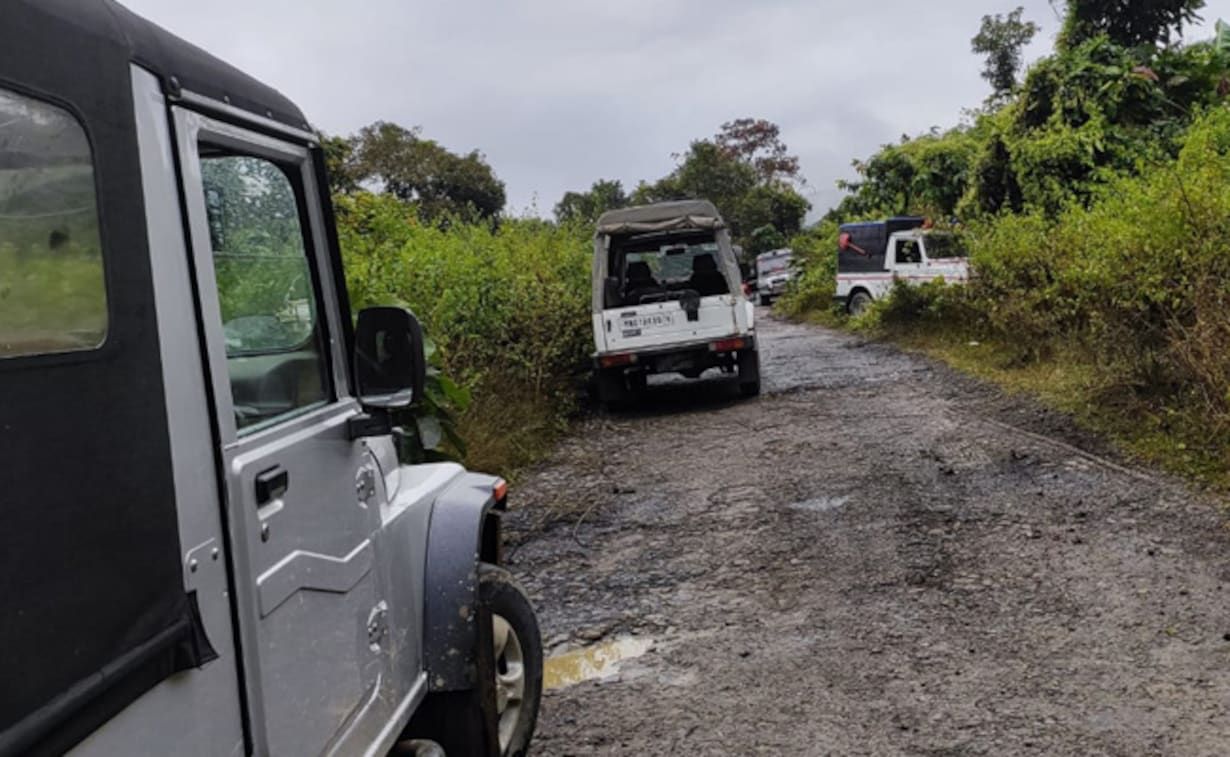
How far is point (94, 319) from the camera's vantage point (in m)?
1.50

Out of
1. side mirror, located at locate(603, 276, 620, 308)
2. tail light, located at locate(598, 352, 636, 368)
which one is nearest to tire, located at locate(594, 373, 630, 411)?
tail light, located at locate(598, 352, 636, 368)

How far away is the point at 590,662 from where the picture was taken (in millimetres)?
4535

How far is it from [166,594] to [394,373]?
1.05 m

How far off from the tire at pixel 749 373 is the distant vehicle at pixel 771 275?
21.0 m

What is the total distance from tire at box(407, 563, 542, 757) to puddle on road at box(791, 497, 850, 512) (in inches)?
133

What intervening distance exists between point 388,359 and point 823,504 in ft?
15.3

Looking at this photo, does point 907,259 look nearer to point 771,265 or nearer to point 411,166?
point 771,265

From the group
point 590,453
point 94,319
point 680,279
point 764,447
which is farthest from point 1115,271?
point 94,319

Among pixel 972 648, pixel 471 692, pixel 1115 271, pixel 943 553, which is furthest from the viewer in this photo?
pixel 1115 271

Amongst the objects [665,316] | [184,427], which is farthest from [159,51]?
[665,316]

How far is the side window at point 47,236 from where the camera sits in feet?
4.49

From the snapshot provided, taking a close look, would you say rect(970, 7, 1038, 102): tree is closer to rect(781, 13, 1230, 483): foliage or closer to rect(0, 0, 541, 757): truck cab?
rect(781, 13, 1230, 483): foliage

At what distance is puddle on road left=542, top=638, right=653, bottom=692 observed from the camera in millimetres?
4379

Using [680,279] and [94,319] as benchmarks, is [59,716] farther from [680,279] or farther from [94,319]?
[680,279]
